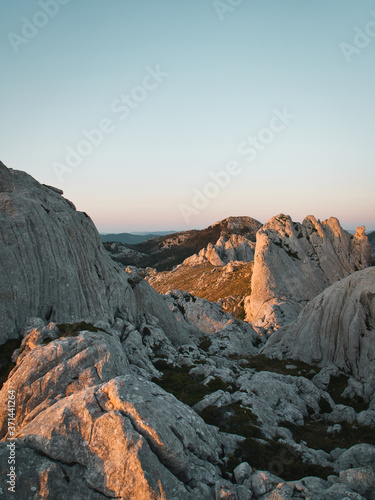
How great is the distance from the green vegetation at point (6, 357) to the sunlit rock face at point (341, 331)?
3543 centimetres

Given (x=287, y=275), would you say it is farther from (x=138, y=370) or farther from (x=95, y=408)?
(x=95, y=408)

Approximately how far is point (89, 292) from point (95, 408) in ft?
62.2

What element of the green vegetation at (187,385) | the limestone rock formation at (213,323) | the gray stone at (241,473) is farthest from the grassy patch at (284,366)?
the gray stone at (241,473)

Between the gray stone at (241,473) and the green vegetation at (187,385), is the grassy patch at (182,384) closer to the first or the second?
the green vegetation at (187,385)

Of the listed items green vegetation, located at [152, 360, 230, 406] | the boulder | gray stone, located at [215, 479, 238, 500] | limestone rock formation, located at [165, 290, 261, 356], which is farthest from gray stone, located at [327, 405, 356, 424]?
Answer: limestone rock formation, located at [165, 290, 261, 356]

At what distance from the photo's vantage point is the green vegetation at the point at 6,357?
61.7ft

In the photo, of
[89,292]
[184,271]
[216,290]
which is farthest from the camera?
[184,271]

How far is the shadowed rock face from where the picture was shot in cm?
2384

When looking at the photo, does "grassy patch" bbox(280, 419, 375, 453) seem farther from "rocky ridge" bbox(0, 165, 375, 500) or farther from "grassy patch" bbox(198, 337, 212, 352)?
"grassy patch" bbox(198, 337, 212, 352)

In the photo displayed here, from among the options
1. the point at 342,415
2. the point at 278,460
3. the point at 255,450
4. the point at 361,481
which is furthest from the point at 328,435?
the point at 361,481

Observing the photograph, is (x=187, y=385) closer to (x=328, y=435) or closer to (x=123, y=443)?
(x=328, y=435)

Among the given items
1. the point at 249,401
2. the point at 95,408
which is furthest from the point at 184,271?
the point at 95,408

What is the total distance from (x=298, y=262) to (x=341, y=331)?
40.2 meters

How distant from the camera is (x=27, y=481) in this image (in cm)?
1153
